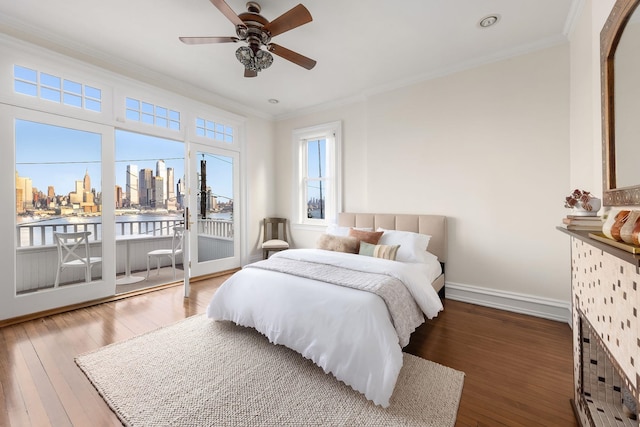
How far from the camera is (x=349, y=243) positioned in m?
3.12

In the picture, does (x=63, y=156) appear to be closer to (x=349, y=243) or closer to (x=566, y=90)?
(x=349, y=243)

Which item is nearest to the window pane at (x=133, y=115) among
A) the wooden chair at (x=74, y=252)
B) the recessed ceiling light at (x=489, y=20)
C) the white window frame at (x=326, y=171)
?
the wooden chair at (x=74, y=252)

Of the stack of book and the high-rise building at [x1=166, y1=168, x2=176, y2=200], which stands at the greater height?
the high-rise building at [x1=166, y1=168, x2=176, y2=200]

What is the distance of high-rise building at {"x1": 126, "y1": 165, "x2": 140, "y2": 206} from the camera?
17.6 ft

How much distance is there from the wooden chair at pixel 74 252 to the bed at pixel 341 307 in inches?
69.2

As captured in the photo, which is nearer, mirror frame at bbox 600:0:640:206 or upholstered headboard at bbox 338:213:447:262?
mirror frame at bbox 600:0:640:206

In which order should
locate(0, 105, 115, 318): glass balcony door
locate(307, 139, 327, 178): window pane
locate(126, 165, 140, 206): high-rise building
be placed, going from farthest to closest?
locate(126, 165, 140, 206): high-rise building < locate(307, 139, 327, 178): window pane < locate(0, 105, 115, 318): glass balcony door

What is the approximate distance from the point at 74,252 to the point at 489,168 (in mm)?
4801

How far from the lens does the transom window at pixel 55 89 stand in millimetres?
2639

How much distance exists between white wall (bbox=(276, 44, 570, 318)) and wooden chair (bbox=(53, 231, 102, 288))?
359 cm

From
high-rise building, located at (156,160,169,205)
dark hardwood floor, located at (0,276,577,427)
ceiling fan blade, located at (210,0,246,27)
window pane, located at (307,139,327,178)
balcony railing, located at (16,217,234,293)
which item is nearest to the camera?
dark hardwood floor, located at (0,276,577,427)

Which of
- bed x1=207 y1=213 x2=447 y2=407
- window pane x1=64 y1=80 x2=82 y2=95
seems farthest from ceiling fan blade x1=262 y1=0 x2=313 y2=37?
window pane x1=64 y1=80 x2=82 y2=95

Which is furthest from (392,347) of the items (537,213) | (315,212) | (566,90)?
(315,212)

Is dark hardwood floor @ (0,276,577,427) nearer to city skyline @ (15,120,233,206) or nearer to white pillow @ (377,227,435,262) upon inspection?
white pillow @ (377,227,435,262)
